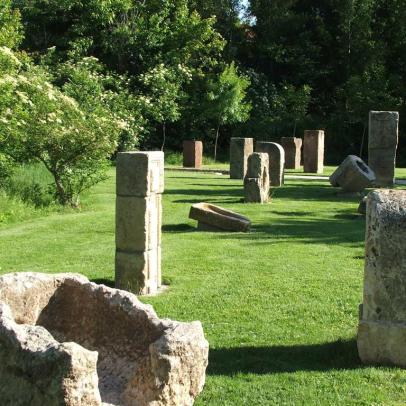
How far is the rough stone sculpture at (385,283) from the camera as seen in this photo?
5328 millimetres

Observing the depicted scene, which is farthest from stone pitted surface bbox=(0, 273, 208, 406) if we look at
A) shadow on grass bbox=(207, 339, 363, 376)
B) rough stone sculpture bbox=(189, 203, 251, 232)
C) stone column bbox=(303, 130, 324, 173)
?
stone column bbox=(303, 130, 324, 173)

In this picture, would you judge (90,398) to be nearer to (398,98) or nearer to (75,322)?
(75,322)

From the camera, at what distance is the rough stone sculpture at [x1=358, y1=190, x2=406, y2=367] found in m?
5.33

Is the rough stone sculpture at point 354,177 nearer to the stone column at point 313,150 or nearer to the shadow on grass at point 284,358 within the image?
the stone column at point 313,150

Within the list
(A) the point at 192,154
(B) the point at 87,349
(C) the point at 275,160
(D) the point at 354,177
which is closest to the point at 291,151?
(A) the point at 192,154

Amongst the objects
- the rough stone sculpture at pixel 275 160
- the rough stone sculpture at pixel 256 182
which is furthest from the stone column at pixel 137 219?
the rough stone sculpture at pixel 275 160

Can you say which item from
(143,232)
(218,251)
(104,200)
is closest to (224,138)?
(104,200)

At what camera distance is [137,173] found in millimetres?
7809

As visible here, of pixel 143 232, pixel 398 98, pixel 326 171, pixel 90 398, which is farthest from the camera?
pixel 398 98

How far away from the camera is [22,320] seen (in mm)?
4582

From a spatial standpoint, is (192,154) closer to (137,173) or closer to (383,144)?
(383,144)

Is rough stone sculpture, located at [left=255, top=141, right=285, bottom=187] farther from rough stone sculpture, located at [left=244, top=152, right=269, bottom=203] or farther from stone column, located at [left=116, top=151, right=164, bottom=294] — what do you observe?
stone column, located at [left=116, top=151, right=164, bottom=294]

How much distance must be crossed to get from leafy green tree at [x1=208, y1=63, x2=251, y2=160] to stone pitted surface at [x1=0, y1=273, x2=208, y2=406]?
1086 inches

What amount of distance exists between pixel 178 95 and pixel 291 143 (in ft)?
23.5
